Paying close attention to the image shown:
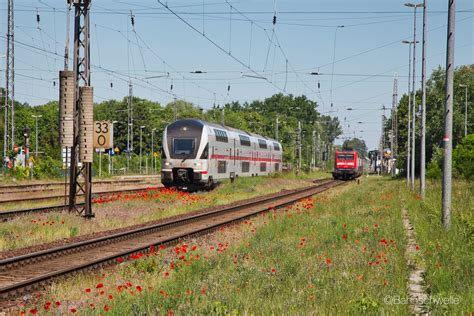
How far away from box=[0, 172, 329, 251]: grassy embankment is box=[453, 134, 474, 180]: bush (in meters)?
13.1

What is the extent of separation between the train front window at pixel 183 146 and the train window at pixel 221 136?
8.53 feet

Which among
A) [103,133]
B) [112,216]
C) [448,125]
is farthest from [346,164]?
[448,125]

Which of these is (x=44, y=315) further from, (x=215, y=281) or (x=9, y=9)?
(x=9, y=9)

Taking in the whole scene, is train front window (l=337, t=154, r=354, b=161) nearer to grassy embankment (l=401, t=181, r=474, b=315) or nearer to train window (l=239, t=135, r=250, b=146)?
train window (l=239, t=135, r=250, b=146)

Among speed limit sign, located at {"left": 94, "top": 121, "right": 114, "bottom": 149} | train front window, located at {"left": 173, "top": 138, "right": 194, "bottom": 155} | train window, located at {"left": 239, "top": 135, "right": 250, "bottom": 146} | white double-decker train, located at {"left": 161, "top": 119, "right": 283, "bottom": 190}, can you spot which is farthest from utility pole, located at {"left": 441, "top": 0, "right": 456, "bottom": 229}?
train window, located at {"left": 239, "top": 135, "right": 250, "bottom": 146}

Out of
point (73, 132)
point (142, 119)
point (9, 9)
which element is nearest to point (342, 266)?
point (73, 132)

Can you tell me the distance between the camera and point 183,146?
102ft

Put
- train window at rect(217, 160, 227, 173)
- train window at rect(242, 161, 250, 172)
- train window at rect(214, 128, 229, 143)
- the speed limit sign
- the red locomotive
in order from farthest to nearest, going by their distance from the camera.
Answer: the red locomotive → train window at rect(242, 161, 250, 172) → train window at rect(217, 160, 227, 173) → train window at rect(214, 128, 229, 143) → the speed limit sign

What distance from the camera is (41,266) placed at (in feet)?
38.1

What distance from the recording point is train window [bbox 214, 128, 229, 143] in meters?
33.4

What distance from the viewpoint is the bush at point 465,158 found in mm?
37688

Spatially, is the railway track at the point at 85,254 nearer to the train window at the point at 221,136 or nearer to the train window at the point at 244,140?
the train window at the point at 221,136

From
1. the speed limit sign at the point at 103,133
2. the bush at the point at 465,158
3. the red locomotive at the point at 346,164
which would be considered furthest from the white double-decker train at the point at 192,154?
the red locomotive at the point at 346,164

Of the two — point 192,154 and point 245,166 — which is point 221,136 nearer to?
point 192,154
